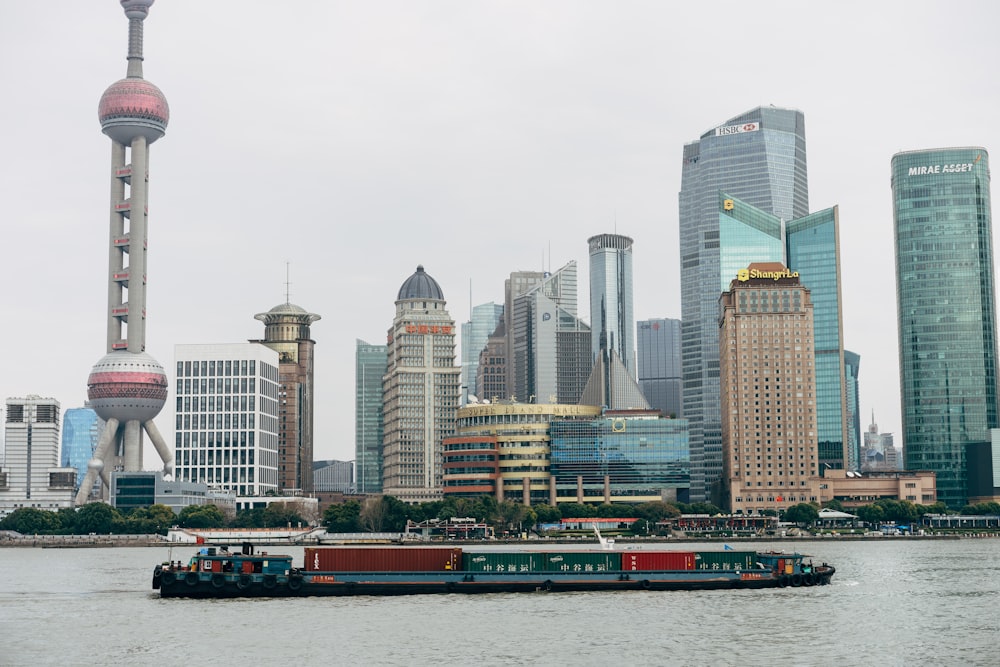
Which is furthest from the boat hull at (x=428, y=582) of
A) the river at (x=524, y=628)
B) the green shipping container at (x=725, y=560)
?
the river at (x=524, y=628)

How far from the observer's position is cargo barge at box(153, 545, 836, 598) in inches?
5285

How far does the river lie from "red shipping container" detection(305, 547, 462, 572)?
15.6ft

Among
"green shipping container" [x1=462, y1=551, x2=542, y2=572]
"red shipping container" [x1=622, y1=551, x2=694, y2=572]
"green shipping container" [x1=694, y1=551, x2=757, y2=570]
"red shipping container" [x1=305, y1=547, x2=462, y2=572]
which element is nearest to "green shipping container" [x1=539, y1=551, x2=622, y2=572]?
"red shipping container" [x1=622, y1=551, x2=694, y2=572]

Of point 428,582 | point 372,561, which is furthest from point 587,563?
point 372,561

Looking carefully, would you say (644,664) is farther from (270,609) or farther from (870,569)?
(870,569)

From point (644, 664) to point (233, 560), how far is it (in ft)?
199

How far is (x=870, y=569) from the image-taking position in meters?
178

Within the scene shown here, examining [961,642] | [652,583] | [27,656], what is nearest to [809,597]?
[652,583]

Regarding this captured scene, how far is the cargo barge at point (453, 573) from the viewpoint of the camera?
134 metres

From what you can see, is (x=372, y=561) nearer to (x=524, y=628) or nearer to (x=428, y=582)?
(x=428, y=582)

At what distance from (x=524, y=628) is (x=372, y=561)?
33.9 meters

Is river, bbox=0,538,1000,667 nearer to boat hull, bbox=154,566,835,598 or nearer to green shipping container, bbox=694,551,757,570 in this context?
boat hull, bbox=154,566,835,598

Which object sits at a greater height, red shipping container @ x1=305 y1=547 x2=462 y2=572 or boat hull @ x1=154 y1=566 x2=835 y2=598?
red shipping container @ x1=305 y1=547 x2=462 y2=572

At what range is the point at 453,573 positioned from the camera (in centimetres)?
13588
